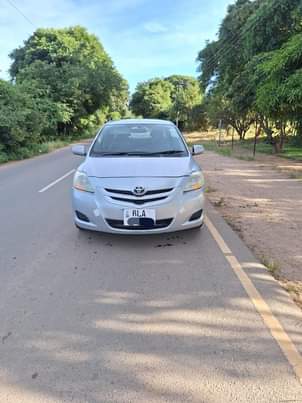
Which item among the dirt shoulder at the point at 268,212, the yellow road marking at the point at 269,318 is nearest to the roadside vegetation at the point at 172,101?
the dirt shoulder at the point at 268,212

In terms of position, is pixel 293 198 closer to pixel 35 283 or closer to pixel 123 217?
pixel 123 217

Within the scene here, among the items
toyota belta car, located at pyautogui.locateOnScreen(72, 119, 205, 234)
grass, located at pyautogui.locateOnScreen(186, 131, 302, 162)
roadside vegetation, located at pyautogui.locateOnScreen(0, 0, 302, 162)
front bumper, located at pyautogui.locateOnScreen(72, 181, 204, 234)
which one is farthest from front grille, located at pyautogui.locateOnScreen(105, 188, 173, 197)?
grass, located at pyautogui.locateOnScreen(186, 131, 302, 162)

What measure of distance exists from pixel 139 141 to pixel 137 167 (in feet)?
3.81

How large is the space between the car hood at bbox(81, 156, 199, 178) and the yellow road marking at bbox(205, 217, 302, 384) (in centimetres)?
127

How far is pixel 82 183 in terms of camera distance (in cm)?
505

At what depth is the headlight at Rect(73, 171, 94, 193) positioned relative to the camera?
4.91m

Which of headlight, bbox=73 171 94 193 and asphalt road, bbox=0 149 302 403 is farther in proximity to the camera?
headlight, bbox=73 171 94 193

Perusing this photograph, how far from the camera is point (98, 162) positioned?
17.5 feet

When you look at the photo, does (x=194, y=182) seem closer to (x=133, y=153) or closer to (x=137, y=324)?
(x=133, y=153)

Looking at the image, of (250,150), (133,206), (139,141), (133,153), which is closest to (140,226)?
(133,206)

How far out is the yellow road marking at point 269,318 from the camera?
2730 millimetres

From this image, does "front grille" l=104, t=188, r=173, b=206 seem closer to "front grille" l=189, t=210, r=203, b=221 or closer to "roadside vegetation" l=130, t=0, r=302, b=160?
"front grille" l=189, t=210, r=203, b=221

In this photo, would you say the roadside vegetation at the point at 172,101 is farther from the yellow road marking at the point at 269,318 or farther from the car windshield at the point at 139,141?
the yellow road marking at the point at 269,318

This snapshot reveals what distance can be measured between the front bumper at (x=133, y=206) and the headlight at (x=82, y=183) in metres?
0.06
